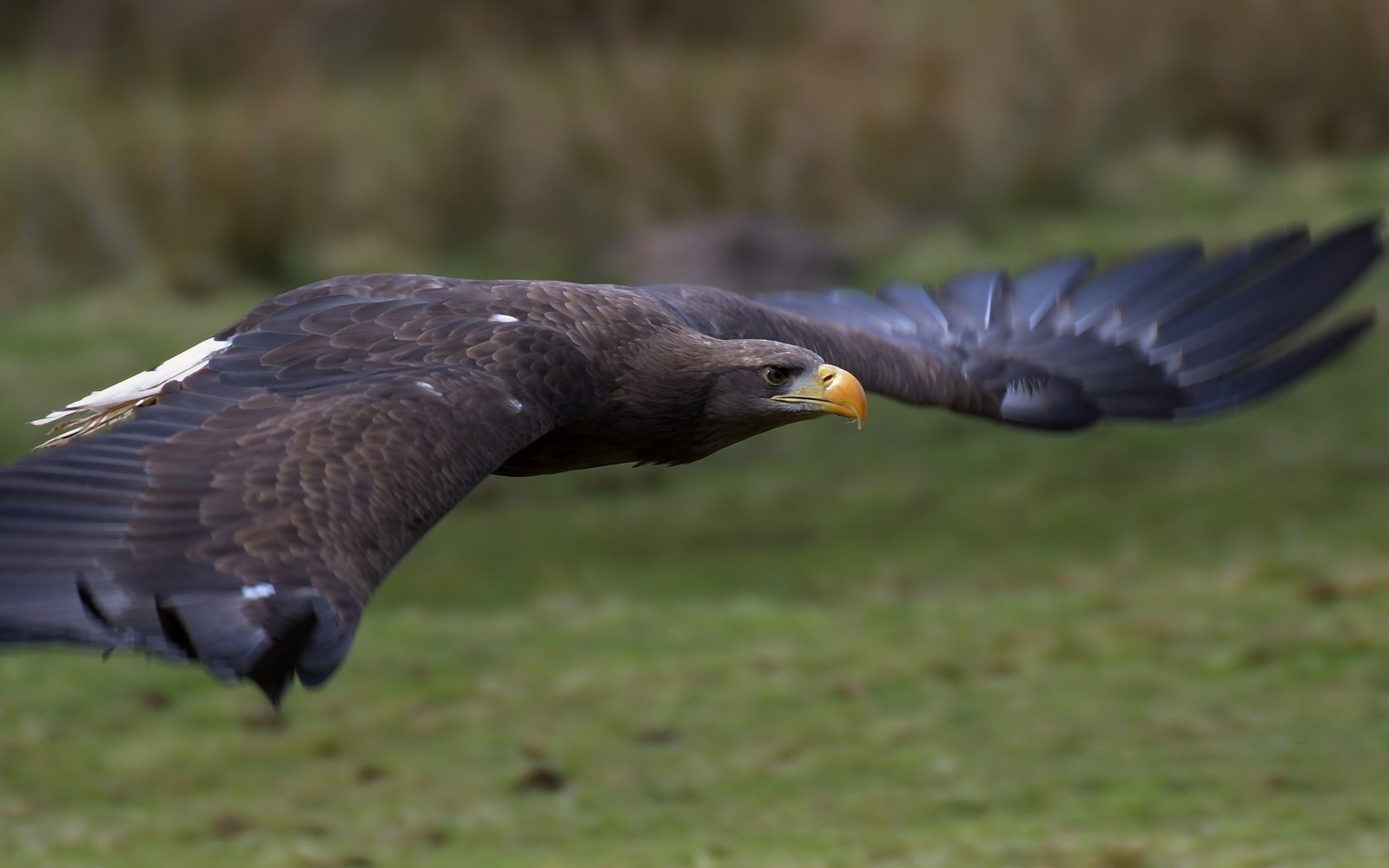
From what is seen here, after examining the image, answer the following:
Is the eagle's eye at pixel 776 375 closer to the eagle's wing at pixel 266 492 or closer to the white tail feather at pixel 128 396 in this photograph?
the eagle's wing at pixel 266 492

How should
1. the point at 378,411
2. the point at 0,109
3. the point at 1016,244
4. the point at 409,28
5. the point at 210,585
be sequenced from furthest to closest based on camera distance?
the point at 409,28 < the point at 0,109 < the point at 1016,244 < the point at 378,411 < the point at 210,585

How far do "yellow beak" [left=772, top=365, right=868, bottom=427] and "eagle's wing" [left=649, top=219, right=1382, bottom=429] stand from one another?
0.78 metres

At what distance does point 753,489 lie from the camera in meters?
13.6

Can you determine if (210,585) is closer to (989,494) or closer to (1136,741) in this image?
(1136,741)

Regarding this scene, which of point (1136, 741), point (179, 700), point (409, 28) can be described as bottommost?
point (179, 700)

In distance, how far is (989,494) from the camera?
511 inches

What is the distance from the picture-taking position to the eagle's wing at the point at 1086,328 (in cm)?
760

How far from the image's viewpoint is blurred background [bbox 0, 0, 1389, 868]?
7996 mm

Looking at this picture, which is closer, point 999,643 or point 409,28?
point 999,643

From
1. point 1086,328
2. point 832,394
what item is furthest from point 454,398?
point 1086,328

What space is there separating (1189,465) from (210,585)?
9.24 metres

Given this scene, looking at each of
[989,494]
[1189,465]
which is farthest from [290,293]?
[1189,465]

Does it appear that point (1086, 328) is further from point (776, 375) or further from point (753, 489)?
point (753, 489)

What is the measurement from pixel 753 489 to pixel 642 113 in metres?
5.92
